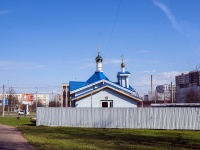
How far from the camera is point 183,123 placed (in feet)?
87.1

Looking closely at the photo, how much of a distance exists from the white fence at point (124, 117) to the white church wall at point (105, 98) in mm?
4967

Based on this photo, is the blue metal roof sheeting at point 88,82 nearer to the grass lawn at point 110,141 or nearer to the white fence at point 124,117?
the white fence at point 124,117

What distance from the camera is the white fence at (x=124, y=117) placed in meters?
26.5

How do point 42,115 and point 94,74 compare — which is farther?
point 94,74

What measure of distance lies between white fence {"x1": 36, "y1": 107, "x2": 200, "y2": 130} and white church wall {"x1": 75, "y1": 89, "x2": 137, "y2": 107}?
→ 16.3 feet

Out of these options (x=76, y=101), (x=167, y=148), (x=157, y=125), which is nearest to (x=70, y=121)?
(x=76, y=101)

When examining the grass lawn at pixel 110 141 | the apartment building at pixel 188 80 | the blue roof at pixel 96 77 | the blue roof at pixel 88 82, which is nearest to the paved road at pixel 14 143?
the grass lawn at pixel 110 141

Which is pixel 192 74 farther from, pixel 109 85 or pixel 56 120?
pixel 56 120

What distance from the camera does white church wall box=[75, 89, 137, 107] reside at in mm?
33562

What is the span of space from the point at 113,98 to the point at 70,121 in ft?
22.5

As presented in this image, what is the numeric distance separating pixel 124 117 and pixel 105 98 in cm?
654

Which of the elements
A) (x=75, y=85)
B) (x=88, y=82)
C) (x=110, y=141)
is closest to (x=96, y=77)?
(x=88, y=82)

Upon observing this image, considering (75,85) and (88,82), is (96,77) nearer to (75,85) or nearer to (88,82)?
(88,82)

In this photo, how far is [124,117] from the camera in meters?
27.6
